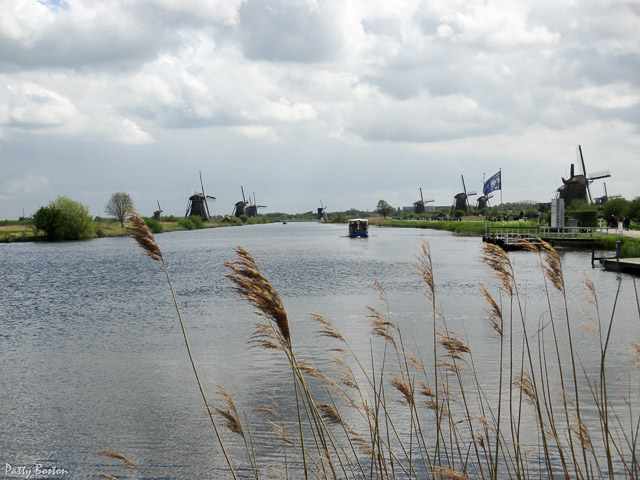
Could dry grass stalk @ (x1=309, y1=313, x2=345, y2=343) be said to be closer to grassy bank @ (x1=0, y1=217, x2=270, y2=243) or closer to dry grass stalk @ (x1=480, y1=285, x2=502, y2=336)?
dry grass stalk @ (x1=480, y1=285, x2=502, y2=336)

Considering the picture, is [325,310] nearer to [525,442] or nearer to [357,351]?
[357,351]

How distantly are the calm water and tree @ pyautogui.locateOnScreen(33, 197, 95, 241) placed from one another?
134 feet

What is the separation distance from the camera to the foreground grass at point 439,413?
3.64m

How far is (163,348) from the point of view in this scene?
42.5 ft

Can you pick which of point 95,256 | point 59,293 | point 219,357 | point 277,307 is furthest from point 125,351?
point 95,256

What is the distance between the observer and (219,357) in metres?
11.9

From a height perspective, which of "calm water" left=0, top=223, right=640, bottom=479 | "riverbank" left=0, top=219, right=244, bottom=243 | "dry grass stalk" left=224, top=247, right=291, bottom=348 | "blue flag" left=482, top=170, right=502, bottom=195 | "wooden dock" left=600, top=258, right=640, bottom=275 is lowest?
"wooden dock" left=600, top=258, right=640, bottom=275

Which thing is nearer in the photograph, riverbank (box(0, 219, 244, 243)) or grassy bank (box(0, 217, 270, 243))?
riverbank (box(0, 219, 244, 243))

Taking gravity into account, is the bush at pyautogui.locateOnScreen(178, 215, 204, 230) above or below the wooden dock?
above

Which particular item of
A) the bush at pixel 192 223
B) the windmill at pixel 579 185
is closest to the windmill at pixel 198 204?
the bush at pixel 192 223

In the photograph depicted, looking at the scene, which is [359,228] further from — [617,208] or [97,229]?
[97,229]

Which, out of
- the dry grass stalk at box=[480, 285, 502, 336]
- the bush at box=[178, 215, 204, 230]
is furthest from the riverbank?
the dry grass stalk at box=[480, 285, 502, 336]

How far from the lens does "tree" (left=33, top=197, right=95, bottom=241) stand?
218 feet

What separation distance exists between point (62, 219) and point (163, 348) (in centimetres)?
6059
